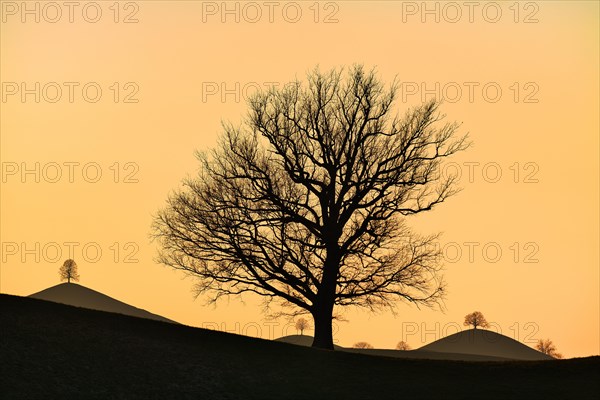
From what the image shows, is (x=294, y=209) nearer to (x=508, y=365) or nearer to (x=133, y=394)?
(x=508, y=365)

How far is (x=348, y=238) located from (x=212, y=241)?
285 inches

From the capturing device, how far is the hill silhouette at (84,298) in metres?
97.8

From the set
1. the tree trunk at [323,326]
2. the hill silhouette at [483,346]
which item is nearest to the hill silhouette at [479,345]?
the hill silhouette at [483,346]

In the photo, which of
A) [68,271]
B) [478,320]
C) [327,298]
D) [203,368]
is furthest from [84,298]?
[203,368]

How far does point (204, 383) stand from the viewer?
3294cm

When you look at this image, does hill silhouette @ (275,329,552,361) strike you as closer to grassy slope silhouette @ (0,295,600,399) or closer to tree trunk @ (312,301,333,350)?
tree trunk @ (312,301,333,350)

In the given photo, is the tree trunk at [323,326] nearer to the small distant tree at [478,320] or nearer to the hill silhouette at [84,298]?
the small distant tree at [478,320]

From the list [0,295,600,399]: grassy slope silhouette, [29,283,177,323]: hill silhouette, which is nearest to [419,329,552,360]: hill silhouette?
[29,283,177,323]: hill silhouette

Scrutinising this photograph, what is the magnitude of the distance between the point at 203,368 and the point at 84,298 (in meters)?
69.8

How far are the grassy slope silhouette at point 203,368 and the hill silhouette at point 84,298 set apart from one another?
5825 centimetres

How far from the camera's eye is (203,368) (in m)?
34.5

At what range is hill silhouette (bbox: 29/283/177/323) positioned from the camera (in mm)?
97812

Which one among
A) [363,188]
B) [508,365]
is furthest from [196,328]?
[508,365]

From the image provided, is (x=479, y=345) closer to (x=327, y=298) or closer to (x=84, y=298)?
(x=84, y=298)
